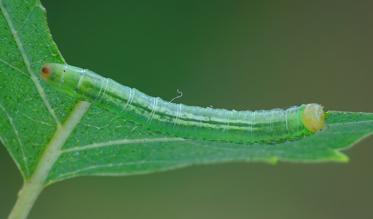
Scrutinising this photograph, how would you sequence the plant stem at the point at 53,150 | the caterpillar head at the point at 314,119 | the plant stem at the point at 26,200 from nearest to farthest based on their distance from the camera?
the plant stem at the point at 26,200 < the plant stem at the point at 53,150 < the caterpillar head at the point at 314,119

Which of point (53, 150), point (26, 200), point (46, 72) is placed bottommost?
point (26, 200)

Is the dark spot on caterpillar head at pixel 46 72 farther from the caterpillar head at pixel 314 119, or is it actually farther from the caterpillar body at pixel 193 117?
the caterpillar head at pixel 314 119

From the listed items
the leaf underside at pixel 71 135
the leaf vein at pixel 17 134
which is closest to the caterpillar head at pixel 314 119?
the leaf underside at pixel 71 135

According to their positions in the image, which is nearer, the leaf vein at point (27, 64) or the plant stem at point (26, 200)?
the plant stem at point (26, 200)

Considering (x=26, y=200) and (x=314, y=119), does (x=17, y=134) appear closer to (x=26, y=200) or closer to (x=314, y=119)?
(x=26, y=200)

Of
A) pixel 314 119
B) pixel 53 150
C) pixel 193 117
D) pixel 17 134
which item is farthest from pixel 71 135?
pixel 314 119

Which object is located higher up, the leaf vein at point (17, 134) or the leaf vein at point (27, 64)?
the leaf vein at point (27, 64)

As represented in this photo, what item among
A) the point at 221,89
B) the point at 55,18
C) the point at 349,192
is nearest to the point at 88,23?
the point at 55,18

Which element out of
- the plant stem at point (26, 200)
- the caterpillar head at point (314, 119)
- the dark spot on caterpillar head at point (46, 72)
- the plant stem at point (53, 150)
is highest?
the caterpillar head at point (314, 119)

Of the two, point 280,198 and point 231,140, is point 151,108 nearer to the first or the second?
point 231,140
